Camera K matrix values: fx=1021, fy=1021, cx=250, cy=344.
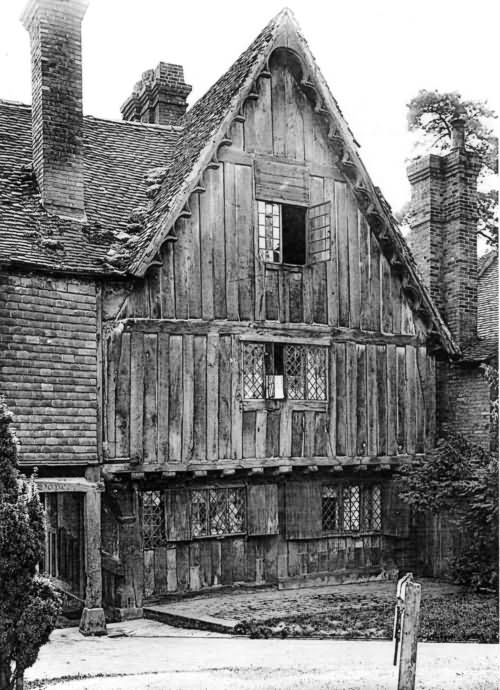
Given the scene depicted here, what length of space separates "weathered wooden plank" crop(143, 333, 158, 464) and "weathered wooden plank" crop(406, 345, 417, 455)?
5263 millimetres

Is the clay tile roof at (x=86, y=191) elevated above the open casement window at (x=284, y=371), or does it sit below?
above

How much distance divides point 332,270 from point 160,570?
6152 millimetres

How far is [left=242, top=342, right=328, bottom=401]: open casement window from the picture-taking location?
1788cm

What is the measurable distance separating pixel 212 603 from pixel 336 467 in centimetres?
340

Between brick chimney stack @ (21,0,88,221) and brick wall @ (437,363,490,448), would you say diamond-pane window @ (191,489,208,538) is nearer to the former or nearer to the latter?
brick chimney stack @ (21,0,88,221)

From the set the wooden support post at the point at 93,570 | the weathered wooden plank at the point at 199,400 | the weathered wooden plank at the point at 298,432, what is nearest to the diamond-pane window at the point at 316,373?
the weathered wooden plank at the point at 298,432

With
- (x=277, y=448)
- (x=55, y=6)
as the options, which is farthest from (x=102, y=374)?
(x=55, y=6)

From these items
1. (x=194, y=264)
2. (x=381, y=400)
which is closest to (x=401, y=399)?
(x=381, y=400)

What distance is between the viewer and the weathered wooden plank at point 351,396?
18.7 metres

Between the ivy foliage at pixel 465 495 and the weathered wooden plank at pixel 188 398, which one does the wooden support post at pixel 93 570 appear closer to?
the weathered wooden plank at pixel 188 398

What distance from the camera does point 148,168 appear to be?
19672 mm

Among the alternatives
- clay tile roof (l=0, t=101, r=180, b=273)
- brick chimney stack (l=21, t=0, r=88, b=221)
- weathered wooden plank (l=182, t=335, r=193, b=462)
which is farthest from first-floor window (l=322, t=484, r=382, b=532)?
brick chimney stack (l=21, t=0, r=88, b=221)

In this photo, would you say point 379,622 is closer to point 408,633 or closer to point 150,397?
point 408,633

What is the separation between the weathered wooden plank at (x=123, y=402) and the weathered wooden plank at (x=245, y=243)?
2262 millimetres
